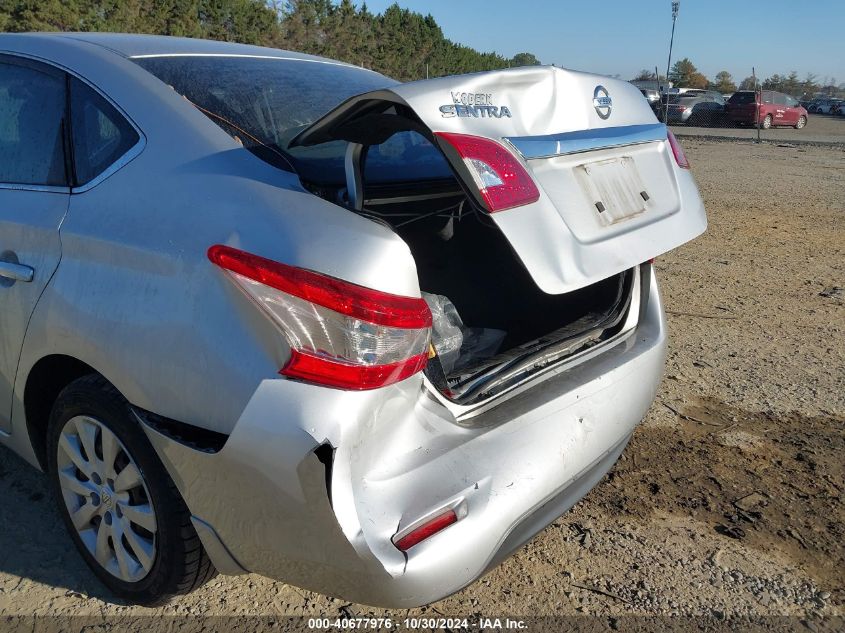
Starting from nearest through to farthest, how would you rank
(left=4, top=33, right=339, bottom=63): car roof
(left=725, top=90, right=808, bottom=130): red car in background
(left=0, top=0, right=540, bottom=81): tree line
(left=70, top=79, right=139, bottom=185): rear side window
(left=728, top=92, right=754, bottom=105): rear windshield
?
(left=70, top=79, right=139, bottom=185): rear side window
(left=4, top=33, right=339, bottom=63): car roof
(left=0, top=0, right=540, bottom=81): tree line
(left=725, top=90, right=808, bottom=130): red car in background
(left=728, top=92, right=754, bottom=105): rear windshield

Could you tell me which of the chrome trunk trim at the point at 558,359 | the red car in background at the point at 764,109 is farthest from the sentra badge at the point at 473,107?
the red car in background at the point at 764,109

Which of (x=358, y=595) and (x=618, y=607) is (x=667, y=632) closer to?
(x=618, y=607)

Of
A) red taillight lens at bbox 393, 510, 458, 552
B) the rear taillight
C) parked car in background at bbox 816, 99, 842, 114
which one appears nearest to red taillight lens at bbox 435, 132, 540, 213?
the rear taillight

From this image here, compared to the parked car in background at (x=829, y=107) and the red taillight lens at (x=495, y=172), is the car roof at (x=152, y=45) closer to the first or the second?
the red taillight lens at (x=495, y=172)

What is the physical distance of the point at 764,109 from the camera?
93.0 feet

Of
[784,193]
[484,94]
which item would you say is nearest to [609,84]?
[484,94]

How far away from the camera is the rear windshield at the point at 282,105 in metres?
2.18

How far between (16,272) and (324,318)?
3.66ft

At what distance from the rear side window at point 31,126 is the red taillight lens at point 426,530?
4.74ft

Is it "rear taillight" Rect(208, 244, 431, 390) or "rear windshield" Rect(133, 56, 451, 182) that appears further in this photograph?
"rear windshield" Rect(133, 56, 451, 182)

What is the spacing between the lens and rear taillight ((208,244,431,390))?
1609 millimetres

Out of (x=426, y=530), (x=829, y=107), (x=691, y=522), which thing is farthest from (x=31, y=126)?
(x=829, y=107)

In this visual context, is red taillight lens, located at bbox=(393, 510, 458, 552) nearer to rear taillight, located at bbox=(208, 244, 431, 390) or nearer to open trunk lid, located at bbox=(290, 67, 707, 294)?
rear taillight, located at bbox=(208, 244, 431, 390)

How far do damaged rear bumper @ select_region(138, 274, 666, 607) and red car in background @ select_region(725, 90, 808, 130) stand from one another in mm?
29599
